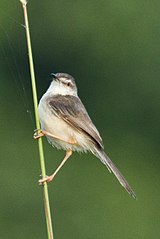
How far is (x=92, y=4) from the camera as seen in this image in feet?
81.8

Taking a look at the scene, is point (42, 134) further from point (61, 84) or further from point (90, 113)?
point (90, 113)

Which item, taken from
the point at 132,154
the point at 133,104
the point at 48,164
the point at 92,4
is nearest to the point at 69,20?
the point at 92,4

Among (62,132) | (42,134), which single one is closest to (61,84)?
(62,132)

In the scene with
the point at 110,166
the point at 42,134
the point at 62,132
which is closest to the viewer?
the point at 42,134

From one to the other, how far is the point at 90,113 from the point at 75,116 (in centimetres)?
1493

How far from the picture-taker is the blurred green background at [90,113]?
17.6 meters

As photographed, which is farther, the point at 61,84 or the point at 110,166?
the point at 61,84

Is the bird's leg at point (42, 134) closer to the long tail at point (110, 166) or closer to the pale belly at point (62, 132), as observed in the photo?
the pale belly at point (62, 132)

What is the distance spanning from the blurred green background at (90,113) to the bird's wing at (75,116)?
8485 mm

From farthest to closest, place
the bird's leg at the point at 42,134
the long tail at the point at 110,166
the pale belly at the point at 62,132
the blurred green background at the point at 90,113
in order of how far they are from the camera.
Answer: the blurred green background at the point at 90,113 < the pale belly at the point at 62,132 < the long tail at the point at 110,166 < the bird's leg at the point at 42,134

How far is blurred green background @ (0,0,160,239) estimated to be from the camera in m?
17.6

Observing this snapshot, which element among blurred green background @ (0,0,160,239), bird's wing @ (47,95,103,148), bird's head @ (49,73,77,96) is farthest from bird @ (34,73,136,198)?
blurred green background @ (0,0,160,239)

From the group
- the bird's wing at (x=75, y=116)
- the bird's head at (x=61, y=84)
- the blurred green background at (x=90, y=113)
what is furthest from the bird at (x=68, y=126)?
the blurred green background at (x=90, y=113)

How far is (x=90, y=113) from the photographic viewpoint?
22.5 metres
